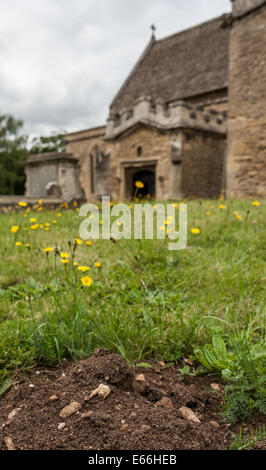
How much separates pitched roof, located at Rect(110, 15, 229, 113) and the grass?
13.0 metres

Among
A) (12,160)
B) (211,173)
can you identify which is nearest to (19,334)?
(211,173)

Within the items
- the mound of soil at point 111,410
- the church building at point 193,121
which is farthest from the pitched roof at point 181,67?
the mound of soil at point 111,410

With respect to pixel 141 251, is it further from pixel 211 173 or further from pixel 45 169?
pixel 211 173

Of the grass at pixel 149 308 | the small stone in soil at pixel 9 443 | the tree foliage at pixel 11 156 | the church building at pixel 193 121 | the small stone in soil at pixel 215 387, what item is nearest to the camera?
the small stone in soil at pixel 9 443

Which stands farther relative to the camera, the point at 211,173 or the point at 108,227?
the point at 211,173

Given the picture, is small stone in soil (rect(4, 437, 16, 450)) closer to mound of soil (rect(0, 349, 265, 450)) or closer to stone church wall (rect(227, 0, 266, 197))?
mound of soil (rect(0, 349, 265, 450))

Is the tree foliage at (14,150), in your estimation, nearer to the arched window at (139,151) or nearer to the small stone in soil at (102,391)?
the arched window at (139,151)

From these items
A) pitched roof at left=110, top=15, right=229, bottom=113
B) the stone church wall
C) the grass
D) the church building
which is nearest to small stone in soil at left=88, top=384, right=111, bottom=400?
the grass

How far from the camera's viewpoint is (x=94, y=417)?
3.47 feet

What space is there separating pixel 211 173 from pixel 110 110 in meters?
9.07

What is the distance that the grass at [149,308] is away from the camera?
1.46m

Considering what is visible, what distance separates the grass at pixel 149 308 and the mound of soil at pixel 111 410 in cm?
9

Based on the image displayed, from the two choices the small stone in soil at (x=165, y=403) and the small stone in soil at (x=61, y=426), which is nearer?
the small stone in soil at (x=61, y=426)

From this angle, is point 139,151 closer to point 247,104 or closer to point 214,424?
point 247,104
